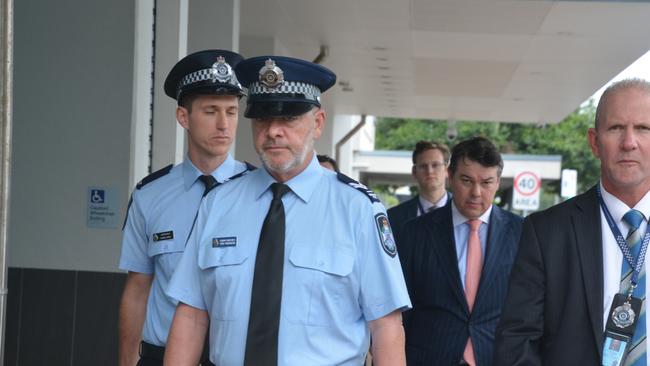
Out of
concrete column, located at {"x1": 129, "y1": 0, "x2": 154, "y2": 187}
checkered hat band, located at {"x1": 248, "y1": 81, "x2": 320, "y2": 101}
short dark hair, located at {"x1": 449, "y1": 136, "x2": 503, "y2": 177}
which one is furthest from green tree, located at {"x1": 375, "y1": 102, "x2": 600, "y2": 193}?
checkered hat band, located at {"x1": 248, "y1": 81, "x2": 320, "y2": 101}

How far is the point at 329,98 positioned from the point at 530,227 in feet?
49.8

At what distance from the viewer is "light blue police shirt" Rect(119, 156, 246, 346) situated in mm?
4148

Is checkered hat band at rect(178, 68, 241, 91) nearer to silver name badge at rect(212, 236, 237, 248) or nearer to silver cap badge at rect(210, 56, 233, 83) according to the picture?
silver cap badge at rect(210, 56, 233, 83)

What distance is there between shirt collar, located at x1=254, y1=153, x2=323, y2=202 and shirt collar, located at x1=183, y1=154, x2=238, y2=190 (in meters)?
1.07

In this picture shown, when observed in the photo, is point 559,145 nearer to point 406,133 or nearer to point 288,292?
point 406,133

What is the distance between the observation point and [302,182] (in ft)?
10.7

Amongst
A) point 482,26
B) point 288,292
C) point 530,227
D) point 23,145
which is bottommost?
point 288,292

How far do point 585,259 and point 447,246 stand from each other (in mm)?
1950

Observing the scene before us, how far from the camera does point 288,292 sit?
10.1 feet

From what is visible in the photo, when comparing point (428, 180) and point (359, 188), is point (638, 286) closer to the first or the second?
point (359, 188)

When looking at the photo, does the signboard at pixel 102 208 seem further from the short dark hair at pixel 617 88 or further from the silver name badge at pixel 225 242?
the short dark hair at pixel 617 88

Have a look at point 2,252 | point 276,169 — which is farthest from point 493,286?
point 2,252

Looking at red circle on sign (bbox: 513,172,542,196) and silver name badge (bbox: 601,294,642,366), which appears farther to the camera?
red circle on sign (bbox: 513,172,542,196)

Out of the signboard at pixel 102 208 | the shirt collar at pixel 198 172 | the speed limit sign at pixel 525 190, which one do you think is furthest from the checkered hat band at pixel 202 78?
the speed limit sign at pixel 525 190
